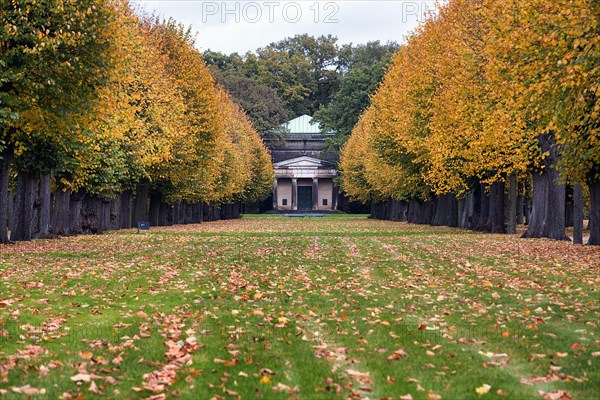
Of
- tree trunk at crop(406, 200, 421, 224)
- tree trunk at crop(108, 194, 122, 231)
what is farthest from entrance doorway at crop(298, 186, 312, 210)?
tree trunk at crop(108, 194, 122, 231)

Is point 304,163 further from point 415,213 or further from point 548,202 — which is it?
point 548,202

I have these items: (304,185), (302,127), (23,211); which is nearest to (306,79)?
(302,127)

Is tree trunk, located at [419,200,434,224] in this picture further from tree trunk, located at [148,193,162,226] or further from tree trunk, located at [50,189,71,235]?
tree trunk, located at [50,189,71,235]

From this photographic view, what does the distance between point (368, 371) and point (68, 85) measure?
58.4ft

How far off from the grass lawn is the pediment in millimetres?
114830

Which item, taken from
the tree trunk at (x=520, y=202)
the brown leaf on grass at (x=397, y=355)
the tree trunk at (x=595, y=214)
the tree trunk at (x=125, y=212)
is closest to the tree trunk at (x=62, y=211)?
the tree trunk at (x=125, y=212)

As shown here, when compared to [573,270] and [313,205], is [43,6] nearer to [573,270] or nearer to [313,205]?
[573,270]

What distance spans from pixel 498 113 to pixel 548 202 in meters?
7.65

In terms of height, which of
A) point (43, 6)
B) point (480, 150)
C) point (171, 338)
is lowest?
point (171, 338)

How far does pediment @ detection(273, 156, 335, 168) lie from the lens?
136500mm

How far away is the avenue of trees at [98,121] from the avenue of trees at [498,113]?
12.5 metres

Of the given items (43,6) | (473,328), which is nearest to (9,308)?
(473,328)

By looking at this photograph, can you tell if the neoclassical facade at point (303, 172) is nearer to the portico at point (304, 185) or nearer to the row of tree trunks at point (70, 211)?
the portico at point (304, 185)

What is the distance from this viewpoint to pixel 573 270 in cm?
1947
